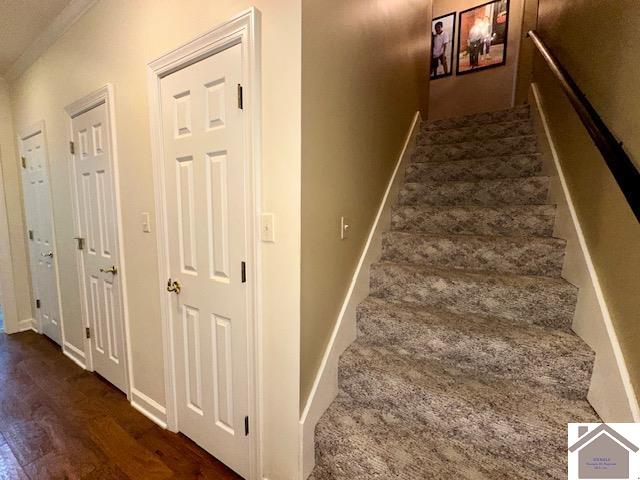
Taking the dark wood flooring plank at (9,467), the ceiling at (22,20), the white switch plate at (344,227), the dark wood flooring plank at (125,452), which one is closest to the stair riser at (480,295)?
the white switch plate at (344,227)

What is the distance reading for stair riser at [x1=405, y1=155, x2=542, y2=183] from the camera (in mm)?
2129

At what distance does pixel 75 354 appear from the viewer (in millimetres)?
2576

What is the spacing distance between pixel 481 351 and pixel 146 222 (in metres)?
1.92

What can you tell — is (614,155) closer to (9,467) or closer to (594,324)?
(594,324)

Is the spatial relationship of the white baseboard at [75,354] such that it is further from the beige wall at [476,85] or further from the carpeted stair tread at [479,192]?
the beige wall at [476,85]

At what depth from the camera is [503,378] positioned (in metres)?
1.32

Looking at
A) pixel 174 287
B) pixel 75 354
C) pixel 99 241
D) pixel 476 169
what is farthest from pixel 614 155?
pixel 75 354

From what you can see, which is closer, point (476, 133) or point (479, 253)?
point (479, 253)

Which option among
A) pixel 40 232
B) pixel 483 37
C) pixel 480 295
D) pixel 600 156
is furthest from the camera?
pixel 483 37

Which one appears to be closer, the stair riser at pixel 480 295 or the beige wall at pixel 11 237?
the stair riser at pixel 480 295

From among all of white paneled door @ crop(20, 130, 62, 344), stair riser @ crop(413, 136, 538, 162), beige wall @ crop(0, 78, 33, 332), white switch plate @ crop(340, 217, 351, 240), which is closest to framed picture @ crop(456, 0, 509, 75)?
stair riser @ crop(413, 136, 538, 162)

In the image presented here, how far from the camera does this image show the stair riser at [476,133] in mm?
2502

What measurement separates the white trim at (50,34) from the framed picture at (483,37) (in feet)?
14.0

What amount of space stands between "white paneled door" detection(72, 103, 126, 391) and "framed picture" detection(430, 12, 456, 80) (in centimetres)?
433
